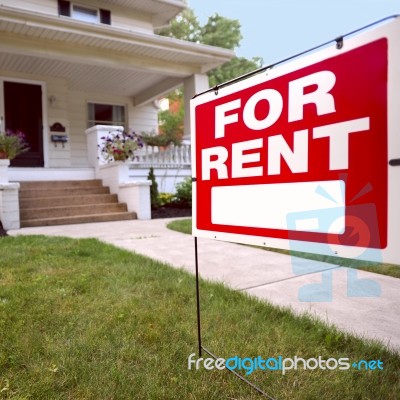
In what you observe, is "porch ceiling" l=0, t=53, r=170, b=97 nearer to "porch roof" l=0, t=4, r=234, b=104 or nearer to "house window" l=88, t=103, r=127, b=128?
"porch roof" l=0, t=4, r=234, b=104

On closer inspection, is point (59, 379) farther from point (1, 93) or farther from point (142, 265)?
point (1, 93)

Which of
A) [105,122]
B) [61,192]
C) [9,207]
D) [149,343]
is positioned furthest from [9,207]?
[105,122]

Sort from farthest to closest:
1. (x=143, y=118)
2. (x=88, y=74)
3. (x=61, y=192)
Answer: (x=143, y=118) < (x=88, y=74) < (x=61, y=192)

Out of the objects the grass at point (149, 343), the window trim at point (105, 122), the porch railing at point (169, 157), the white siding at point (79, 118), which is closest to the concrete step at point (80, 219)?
the porch railing at point (169, 157)

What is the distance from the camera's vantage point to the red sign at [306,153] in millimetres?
1152

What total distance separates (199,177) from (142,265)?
6.83 feet

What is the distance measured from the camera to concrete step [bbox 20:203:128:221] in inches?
307

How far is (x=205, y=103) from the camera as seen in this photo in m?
1.82

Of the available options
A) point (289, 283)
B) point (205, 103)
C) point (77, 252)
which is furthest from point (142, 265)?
point (205, 103)

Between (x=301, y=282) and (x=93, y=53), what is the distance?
29.6 feet

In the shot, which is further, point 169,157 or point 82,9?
point 82,9

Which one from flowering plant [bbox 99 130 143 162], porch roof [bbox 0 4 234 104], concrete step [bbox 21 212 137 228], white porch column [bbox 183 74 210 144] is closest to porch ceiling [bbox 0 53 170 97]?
porch roof [bbox 0 4 234 104]

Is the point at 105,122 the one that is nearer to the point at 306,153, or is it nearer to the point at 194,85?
the point at 194,85

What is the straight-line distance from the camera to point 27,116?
11.2m
